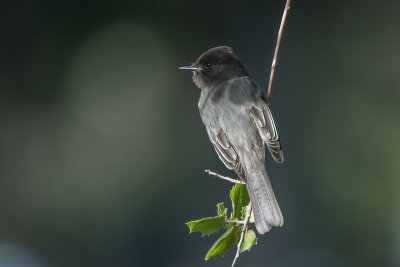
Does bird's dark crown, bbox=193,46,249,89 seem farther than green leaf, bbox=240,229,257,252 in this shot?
Yes

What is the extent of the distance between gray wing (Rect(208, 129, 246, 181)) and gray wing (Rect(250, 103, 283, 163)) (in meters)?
0.21

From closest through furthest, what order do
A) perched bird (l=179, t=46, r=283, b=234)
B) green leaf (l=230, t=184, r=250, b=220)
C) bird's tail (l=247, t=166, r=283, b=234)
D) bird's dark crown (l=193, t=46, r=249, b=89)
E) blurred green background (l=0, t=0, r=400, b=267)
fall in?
green leaf (l=230, t=184, r=250, b=220)
bird's tail (l=247, t=166, r=283, b=234)
perched bird (l=179, t=46, r=283, b=234)
bird's dark crown (l=193, t=46, r=249, b=89)
blurred green background (l=0, t=0, r=400, b=267)

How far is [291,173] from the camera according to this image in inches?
418

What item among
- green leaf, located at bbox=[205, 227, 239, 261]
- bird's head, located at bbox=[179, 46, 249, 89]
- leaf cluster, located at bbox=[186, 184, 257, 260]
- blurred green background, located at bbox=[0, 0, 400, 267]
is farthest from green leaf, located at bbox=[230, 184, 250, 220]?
blurred green background, located at bbox=[0, 0, 400, 267]

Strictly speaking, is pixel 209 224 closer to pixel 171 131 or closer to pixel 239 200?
pixel 239 200

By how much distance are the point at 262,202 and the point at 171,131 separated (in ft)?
26.6

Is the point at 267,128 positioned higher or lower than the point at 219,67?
lower

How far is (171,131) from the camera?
12.4 metres

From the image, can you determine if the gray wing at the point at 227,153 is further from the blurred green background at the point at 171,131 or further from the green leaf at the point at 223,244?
the blurred green background at the point at 171,131

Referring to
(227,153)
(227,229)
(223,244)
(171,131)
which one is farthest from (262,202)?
(171,131)

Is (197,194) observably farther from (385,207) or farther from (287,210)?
(385,207)

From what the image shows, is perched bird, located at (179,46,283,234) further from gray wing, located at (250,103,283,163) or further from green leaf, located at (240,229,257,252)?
green leaf, located at (240,229,257,252)

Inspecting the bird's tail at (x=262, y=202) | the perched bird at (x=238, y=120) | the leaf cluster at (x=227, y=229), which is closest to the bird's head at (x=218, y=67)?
the perched bird at (x=238, y=120)

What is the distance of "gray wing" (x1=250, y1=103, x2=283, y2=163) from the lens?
486 centimetres
